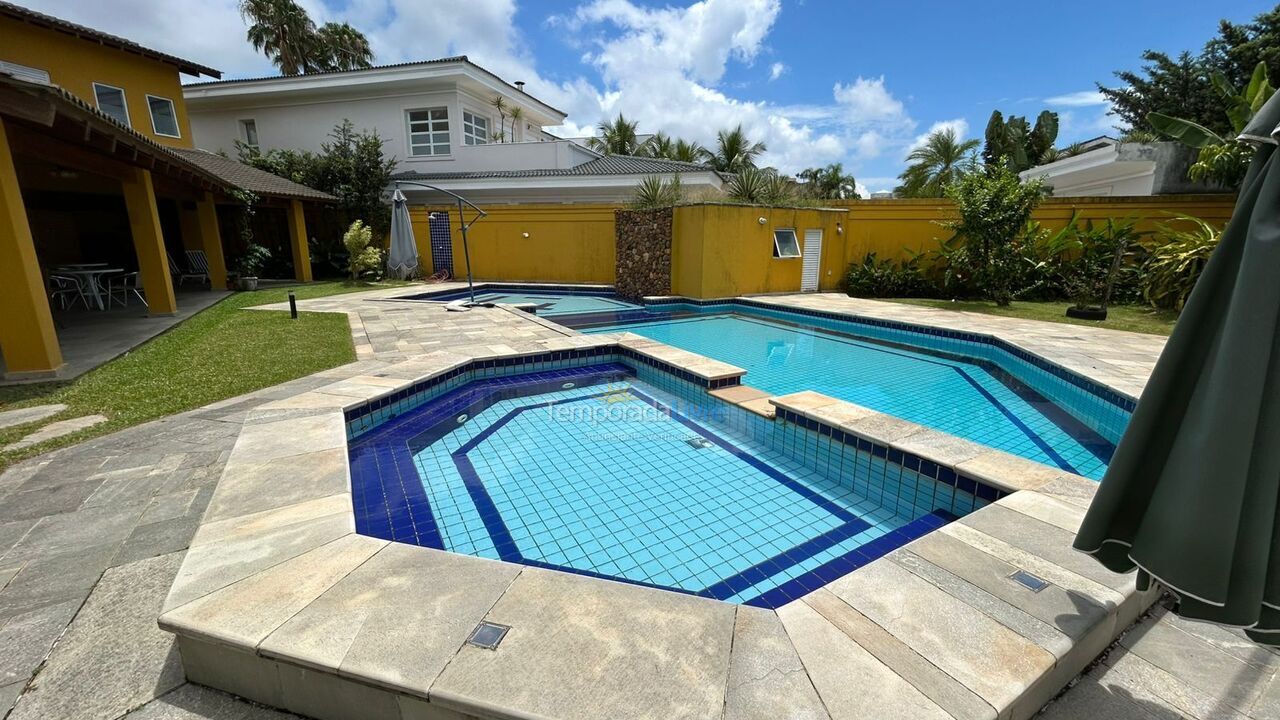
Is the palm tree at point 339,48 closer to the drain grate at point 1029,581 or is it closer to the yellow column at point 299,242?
the yellow column at point 299,242

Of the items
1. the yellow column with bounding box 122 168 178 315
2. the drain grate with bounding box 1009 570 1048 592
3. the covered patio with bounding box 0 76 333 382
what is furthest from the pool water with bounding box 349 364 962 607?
the yellow column with bounding box 122 168 178 315

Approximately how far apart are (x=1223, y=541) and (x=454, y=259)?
17.5m

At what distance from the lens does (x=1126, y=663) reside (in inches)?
80.4

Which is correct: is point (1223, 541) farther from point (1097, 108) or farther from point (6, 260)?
point (1097, 108)

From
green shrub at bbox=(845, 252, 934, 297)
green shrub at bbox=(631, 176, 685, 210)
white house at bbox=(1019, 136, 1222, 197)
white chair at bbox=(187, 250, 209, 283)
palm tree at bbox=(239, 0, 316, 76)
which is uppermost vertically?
palm tree at bbox=(239, 0, 316, 76)

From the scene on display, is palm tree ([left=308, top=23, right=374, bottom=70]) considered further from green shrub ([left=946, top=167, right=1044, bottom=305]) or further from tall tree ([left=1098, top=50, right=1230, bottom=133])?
tall tree ([left=1098, top=50, right=1230, bottom=133])

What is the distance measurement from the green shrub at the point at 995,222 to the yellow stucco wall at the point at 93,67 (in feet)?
71.6

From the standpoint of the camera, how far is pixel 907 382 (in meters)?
6.88

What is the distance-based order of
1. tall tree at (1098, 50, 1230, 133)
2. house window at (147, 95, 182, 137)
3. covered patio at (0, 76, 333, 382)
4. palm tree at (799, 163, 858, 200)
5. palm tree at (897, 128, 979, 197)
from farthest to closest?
palm tree at (799, 163, 858, 200) < palm tree at (897, 128, 979, 197) < tall tree at (1098, 50, 1230, 133) < house window at (147, 95, 182, 137) < covered patio at (0, 76, 333, 382)

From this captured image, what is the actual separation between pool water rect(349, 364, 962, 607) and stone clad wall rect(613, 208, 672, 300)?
27.6 feet

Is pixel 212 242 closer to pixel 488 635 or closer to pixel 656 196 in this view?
pixel 656 196

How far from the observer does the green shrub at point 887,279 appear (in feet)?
45.1

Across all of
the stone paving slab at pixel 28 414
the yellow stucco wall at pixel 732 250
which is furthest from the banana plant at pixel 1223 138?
the stone paving slab at pixel 28 414

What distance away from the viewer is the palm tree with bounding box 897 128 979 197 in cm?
2367
